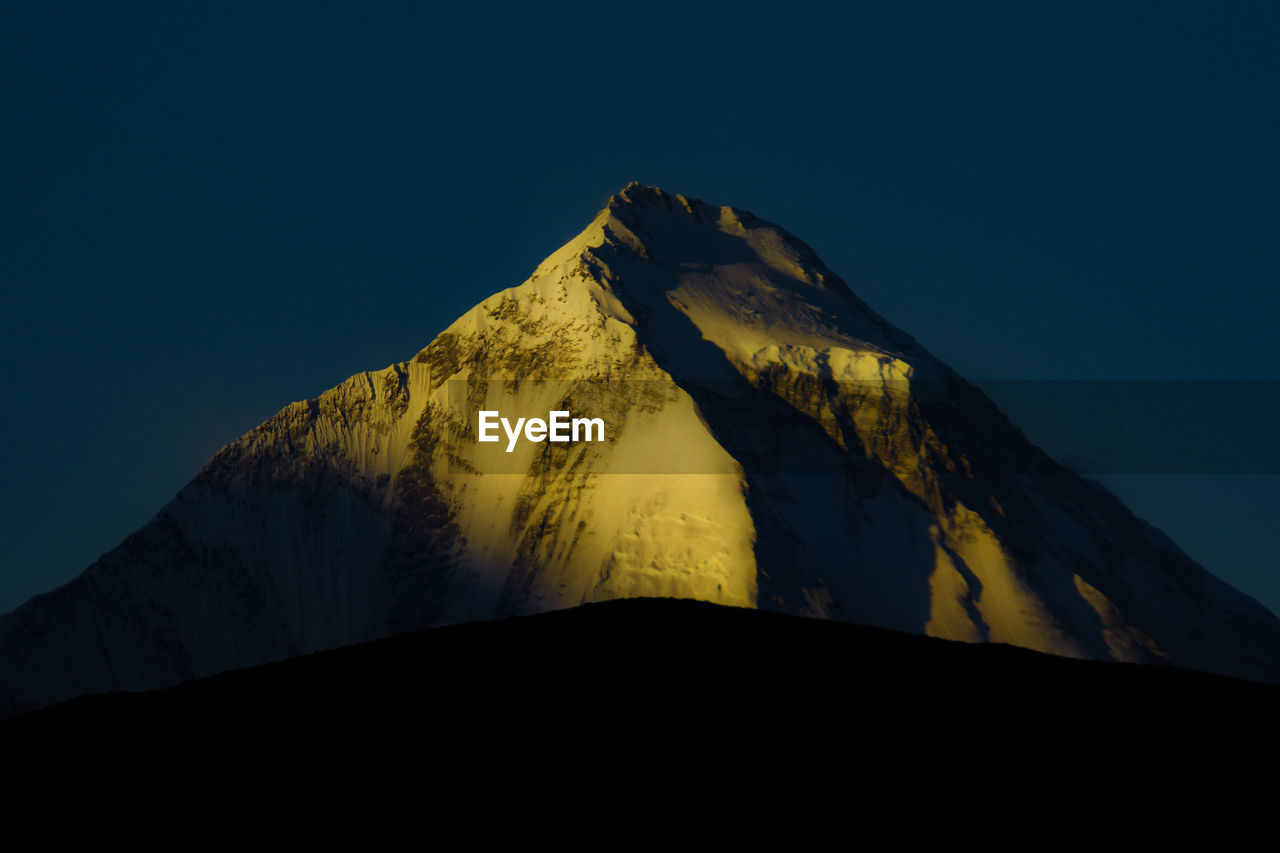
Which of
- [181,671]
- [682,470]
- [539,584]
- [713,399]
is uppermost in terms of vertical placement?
[713,399]

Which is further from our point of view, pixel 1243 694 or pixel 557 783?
pixel 1243 694

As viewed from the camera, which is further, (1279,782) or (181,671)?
(181,671)

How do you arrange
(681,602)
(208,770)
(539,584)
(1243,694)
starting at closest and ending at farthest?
(208,770)
(1243,694)
(681,602)
(539,584)

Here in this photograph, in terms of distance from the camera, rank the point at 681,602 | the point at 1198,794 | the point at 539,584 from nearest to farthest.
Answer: the point at 1198,794, the point at 681,602, the point at 539,584

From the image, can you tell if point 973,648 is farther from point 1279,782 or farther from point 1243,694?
point 1279,782

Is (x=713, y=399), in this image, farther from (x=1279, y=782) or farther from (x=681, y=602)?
(x=1279, y=782)

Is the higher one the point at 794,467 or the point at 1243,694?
the point at 794,467

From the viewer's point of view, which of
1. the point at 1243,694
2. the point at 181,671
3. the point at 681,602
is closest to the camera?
the point at 1243,694

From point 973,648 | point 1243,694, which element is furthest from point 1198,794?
point 973,648

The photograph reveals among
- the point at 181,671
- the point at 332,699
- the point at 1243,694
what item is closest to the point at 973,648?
the point at 1243,694
